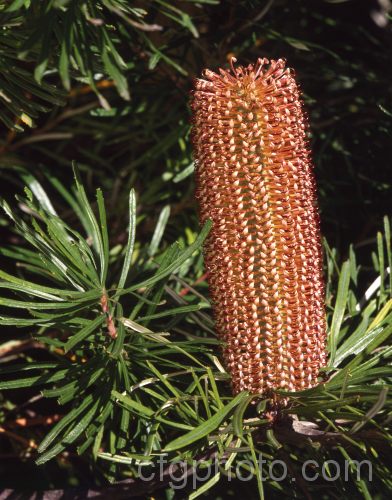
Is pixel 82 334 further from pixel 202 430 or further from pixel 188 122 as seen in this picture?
pixel 188 122

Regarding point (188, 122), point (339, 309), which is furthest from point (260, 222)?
point (188, 122)

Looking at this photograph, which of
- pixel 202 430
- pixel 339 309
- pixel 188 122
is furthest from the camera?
pixel 188 122

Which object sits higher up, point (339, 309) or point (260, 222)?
point (260, 222)

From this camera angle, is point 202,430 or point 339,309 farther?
point 339,309

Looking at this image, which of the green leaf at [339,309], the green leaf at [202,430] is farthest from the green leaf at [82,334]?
the green leaf at [339,309]

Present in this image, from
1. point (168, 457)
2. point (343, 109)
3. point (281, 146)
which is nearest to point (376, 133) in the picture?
point (343, 109)

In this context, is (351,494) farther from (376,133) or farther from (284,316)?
(376,133)

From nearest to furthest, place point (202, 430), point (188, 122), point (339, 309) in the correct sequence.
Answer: point (202, 430)
point (339, 309)
point (188, 122)
